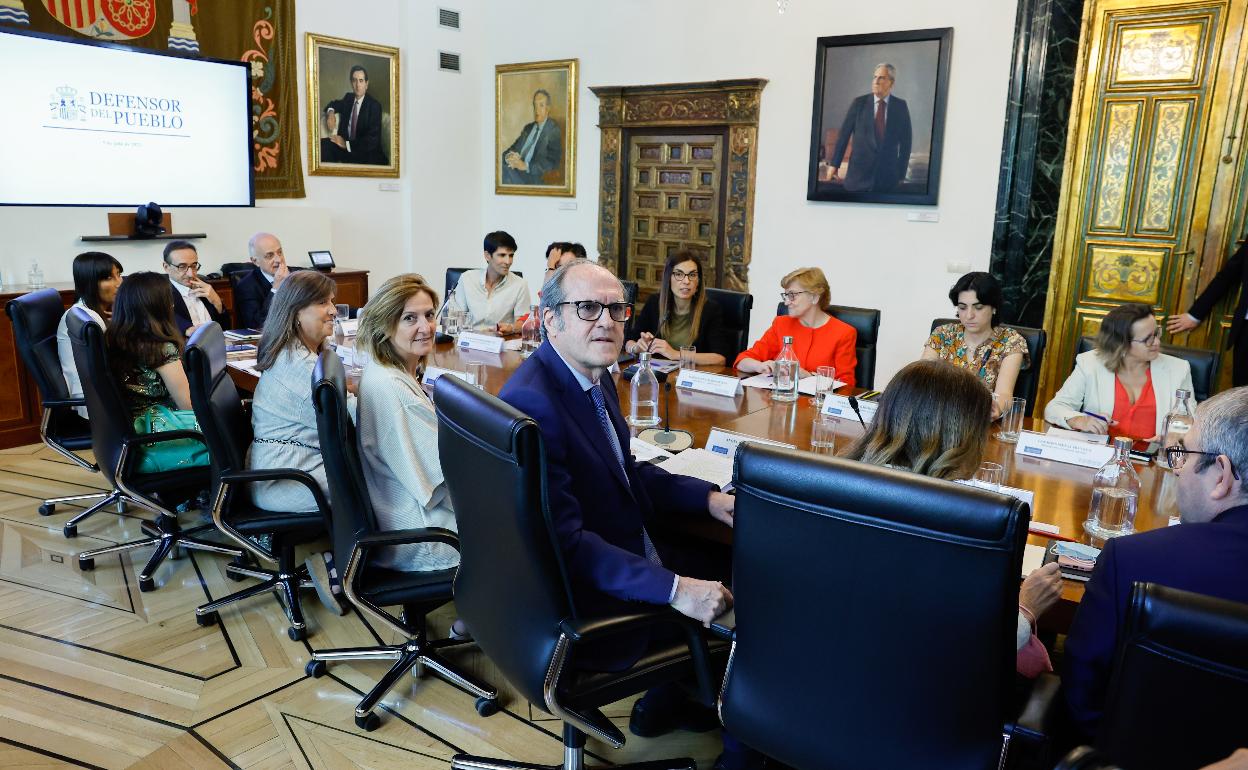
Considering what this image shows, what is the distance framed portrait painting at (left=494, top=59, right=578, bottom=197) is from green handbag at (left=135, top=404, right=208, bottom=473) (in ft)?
16.0

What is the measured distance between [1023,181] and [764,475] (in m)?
4.99

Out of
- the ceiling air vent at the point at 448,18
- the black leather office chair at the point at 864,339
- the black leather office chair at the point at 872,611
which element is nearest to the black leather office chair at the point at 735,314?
the black leather office chair at the point at 864,339

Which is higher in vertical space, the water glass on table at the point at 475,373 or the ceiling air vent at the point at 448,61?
the ceiling air vent at the point at 448,61

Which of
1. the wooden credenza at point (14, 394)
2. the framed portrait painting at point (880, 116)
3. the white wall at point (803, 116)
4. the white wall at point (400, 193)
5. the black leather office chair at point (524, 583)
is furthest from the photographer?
the white wall at point (400, 193)

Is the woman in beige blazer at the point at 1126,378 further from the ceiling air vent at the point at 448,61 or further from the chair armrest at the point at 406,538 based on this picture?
the ceiling air vent at the point at 448,61

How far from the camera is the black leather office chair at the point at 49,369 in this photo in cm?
327

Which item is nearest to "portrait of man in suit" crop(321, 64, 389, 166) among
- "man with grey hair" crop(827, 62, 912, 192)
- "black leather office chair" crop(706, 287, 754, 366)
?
"man with grey hair" crop(827, 62, 912, 192)

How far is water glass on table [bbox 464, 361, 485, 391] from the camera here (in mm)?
3279

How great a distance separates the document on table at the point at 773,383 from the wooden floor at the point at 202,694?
1.47m

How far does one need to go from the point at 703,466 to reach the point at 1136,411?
1.79 m

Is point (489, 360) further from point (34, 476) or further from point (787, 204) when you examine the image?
point (787, 204)

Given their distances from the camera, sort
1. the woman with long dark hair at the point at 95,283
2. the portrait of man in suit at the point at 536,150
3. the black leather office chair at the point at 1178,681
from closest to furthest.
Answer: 1. the black leather office chair at the point at 1178,681
2. the woman with long dark hair at the point at 95,283
3. the portrait of man in suit at the point at 536,150

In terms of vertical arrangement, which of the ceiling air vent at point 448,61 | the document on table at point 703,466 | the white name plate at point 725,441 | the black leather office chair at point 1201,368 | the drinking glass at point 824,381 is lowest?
the document on table at point 703,466

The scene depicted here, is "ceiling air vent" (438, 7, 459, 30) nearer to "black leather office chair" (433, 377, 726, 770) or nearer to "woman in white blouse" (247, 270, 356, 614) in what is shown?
"woman in white blouse" (247, 270, 356, 614)
